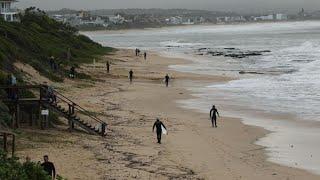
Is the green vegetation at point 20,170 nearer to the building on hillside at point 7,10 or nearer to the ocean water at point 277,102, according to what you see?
the ocean water at point 277,102

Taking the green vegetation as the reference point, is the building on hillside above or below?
above

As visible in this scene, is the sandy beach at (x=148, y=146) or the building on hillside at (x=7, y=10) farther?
the building on hillside at (x=7, y=10)

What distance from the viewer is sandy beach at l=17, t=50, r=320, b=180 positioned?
16.3m

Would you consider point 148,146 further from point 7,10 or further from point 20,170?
point 7,10

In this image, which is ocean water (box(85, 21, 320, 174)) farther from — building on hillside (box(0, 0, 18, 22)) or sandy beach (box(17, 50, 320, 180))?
building on hillside (box(0, 0, 18, 22))

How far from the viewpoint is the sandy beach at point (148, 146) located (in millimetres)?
16312

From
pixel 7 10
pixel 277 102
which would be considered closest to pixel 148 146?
pixel 277 102

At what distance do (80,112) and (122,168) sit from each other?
8.51 metres

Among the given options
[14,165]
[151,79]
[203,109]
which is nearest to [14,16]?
[151,79]

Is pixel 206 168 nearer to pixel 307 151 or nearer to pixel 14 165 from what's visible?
pixel 307 151

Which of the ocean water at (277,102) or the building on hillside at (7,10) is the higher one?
the building on hillside at (7,10)

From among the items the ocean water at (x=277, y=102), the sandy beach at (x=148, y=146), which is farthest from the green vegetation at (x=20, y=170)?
the ocean water at (x=277, y=102)

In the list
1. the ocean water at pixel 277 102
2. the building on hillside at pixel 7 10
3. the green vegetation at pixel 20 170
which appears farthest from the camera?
the building on hillside at pixel 7 10

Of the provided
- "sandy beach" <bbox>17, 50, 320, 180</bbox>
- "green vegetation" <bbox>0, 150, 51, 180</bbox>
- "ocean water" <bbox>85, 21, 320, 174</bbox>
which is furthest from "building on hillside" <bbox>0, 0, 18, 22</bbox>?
"green vegetation" <bbox>0, 150, 51, 180</bbox>
